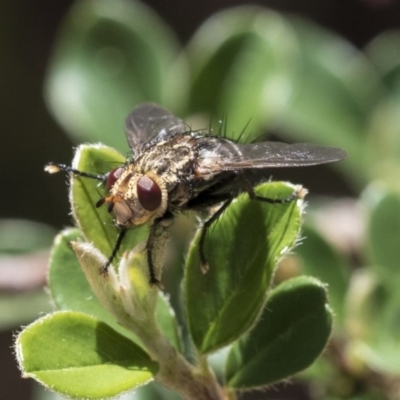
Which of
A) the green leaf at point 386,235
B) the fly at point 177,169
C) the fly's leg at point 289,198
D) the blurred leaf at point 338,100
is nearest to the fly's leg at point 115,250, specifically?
the fly at point 177,169

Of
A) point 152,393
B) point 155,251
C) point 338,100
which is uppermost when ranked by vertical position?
point 155,251

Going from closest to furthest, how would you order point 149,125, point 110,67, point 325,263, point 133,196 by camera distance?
point 133,196, point 149,125, point 325,263, point 110,67

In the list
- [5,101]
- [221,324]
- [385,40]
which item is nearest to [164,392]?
[221,324]

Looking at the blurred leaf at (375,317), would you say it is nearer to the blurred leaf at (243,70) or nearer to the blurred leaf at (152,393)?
the blurred leaf at (152,393)

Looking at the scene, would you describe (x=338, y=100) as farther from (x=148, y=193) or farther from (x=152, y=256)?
(x=152, y=256)

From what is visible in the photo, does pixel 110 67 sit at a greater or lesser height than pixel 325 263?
greater

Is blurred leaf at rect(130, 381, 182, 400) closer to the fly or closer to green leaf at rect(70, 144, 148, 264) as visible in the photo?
the fly

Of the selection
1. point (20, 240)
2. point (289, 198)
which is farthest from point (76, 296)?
point (20, 240)
